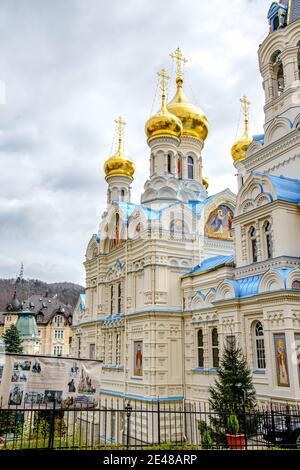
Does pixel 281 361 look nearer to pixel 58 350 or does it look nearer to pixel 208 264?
pixel 208 264

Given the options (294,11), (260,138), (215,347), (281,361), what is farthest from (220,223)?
(281,361)

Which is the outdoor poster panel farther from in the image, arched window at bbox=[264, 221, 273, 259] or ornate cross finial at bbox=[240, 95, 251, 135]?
ornate cross finial at bbox=[240, 95, 251, 135]

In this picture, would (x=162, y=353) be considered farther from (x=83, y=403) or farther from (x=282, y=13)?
(x=282, y=13)

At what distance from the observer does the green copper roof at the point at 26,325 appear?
4909 cm

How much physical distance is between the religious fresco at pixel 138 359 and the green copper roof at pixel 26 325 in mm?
31184

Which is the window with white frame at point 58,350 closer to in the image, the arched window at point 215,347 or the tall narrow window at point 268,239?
the arched window at point 215,347

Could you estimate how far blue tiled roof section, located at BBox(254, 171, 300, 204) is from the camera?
48.4 feet

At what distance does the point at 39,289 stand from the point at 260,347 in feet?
331

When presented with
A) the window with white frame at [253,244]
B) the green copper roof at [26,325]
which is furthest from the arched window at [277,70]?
the green copper roof at [26,325]

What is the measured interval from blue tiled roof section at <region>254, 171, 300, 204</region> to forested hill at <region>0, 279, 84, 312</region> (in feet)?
262

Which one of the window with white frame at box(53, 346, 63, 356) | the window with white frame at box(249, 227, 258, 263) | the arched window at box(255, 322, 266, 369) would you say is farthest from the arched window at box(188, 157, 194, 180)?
the window with white frame at box(53, 346, 63, 356)

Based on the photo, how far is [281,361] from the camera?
41.6 feet

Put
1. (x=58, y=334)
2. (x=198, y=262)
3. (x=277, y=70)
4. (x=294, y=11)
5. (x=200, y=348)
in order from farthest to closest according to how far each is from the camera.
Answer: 1. (x=58, y=334)
2. (x=198, y=262)
3. (x=200, y=348)
4. (x=277, y=70)
5. (x=294, y=11)
